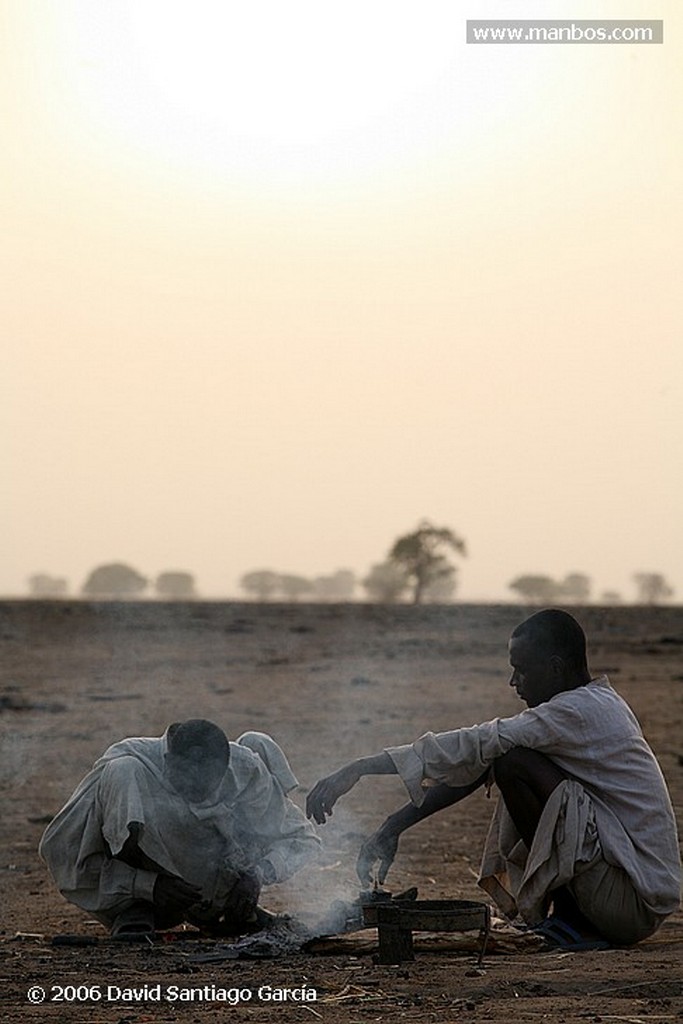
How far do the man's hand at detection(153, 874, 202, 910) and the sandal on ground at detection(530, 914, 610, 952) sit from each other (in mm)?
1204

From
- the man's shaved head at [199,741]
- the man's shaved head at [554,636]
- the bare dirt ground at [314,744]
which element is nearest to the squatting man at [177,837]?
the man's shaved head at [199,741]

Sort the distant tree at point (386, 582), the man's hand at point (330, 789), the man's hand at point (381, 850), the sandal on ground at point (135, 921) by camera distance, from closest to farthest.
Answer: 1. the man's hand at point (330, 789)
2. the man's hand at point (381, 850)
3. the sandal on ground at point (135, 921)
4. the distant tree at point (386, 582)

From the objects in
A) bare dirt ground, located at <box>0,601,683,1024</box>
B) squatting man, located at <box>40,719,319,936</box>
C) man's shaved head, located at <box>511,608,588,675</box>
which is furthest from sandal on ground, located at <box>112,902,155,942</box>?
man's shaved head, located at <box>511,608,588,675</box>

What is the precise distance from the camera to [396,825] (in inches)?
235

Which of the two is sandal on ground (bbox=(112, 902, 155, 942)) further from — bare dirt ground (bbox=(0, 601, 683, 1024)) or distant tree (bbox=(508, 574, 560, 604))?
distant tree (bbox=(508, 574, 560, 604))

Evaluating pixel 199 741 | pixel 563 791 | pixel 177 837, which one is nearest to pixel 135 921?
pixel 177 837

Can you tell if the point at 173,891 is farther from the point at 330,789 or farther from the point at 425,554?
the point at 425,554

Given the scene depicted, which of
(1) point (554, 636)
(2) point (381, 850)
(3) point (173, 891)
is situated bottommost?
(3) point (173, 891)

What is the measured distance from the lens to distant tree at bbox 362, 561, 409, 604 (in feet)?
127

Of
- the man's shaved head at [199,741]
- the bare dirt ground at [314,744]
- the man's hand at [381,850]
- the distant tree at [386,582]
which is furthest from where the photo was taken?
the distant tree at [386,582]

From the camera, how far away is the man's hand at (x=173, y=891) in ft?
20.5

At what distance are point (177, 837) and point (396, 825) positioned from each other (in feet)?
2.74

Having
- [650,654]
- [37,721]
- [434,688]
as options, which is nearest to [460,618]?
[650,654]

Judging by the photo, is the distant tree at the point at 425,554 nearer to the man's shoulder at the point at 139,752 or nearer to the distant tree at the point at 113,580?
the distant tree at the point at 113,580
